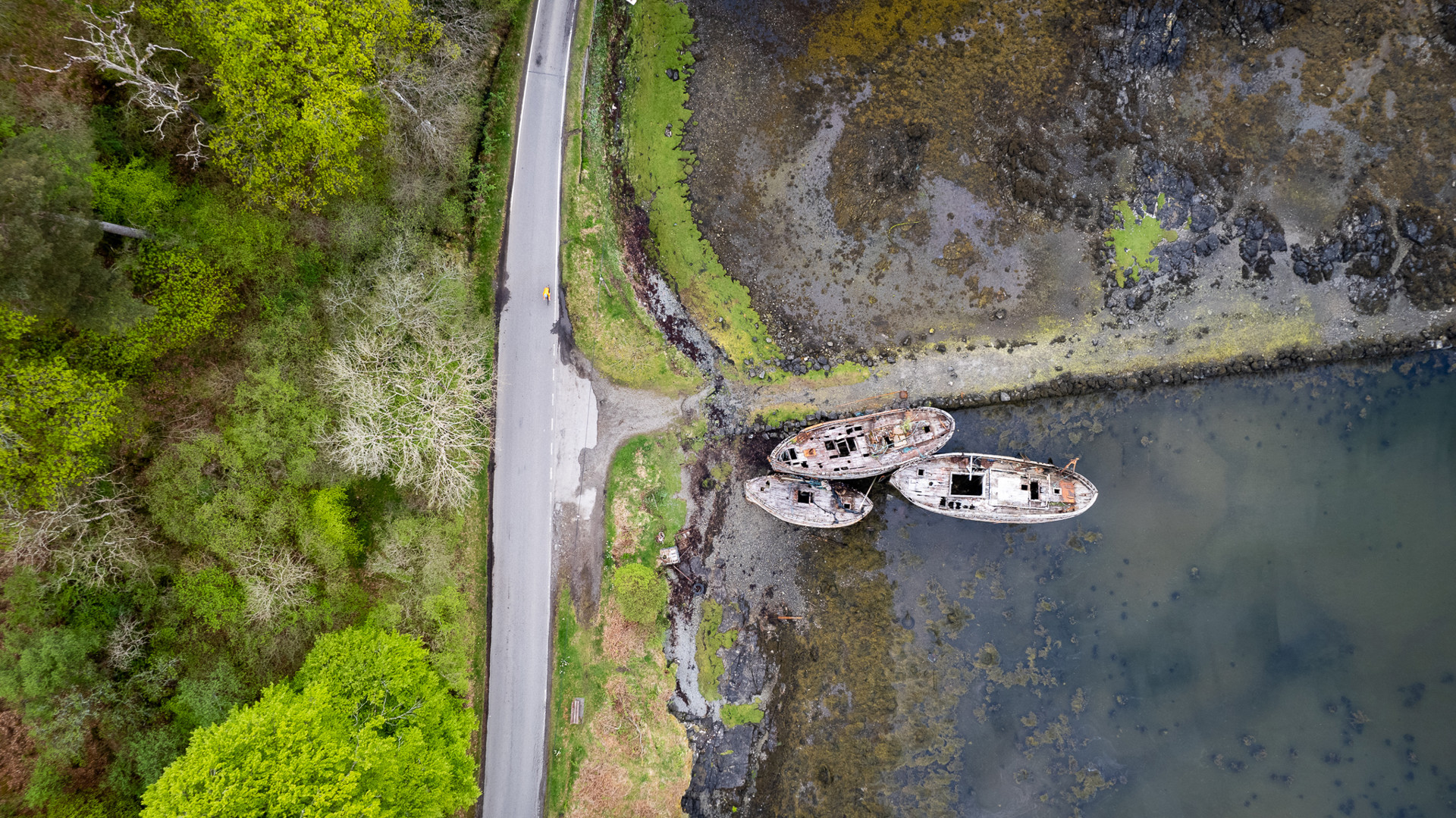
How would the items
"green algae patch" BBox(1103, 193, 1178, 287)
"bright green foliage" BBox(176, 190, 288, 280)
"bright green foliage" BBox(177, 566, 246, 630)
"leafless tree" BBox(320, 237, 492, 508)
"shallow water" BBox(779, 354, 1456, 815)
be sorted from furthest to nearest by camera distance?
"green algae patch" BBox(1103, 193, 1178, 287), "shallow water" BBox(779, 354, 1456, 815), "leafless tree" BBox(320, 237, 492, 508), "bright green foliage" BBox(177, 566, 246, 630), "bright green foliage" BBox(176, 190, 288, 280)

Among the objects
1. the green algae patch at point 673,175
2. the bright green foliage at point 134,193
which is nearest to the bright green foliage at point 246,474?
the bright green foliage at point 134,193

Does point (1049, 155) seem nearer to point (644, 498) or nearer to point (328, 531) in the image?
point (644, 498)

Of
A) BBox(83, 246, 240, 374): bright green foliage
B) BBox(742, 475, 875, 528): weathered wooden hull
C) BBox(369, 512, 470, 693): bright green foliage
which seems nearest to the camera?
BBox(83, 246, 240, 374): bright green foliage

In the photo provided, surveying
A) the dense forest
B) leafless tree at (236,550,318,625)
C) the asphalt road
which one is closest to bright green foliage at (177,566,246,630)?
the dense forest

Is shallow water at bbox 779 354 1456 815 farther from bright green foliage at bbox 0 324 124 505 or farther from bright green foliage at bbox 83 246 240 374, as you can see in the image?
bright green foliage at bbox 0 324 124 505

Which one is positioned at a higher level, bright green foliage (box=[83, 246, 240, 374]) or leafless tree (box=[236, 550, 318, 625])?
bright green foliage (box=[83, 246, 240, 374])

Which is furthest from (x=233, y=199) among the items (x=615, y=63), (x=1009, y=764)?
(x=1009, y=764)

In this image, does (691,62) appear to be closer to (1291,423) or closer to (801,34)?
(801,34)
